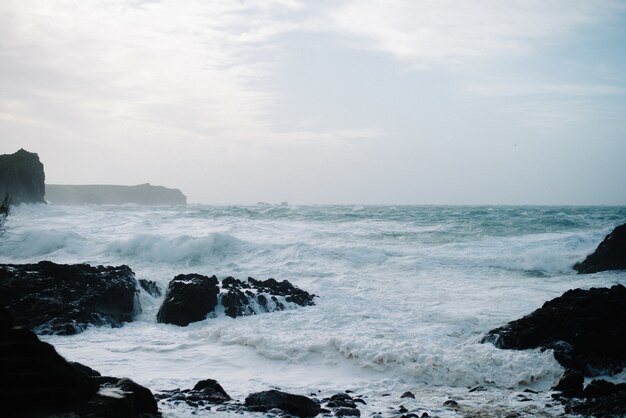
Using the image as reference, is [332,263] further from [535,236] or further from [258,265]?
[535,236]

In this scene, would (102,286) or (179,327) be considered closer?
(179,327)

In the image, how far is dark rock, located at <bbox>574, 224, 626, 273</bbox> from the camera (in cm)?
1944

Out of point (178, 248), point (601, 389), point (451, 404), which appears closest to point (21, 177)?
point (178, 248)

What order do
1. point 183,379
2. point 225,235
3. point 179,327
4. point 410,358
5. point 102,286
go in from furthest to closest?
point 225,235, point 102,286, point 179,327, point 410,358, point 183,379

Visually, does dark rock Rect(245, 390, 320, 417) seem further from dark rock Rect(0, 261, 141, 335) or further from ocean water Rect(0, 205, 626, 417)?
dark rock Rect(0, 261, 141, 335)

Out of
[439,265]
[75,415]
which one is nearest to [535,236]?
[439,265]

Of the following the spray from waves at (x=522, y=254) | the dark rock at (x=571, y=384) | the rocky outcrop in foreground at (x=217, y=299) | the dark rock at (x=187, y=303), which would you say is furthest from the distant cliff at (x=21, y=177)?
the dark rock at (x=571, y=384)

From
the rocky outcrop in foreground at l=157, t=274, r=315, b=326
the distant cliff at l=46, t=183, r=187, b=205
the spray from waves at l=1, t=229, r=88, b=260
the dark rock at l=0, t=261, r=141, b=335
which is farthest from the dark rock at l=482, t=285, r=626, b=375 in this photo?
the distant cliff at l=46, t=183, r=187, b=205

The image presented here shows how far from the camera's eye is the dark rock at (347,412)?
654cm

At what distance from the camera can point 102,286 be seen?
13914 mm

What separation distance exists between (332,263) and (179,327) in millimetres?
10304

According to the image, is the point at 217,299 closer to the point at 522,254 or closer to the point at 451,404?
the point at 451,404

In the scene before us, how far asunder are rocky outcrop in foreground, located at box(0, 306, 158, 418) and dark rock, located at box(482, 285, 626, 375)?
308 inches

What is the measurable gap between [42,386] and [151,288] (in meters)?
11.8
